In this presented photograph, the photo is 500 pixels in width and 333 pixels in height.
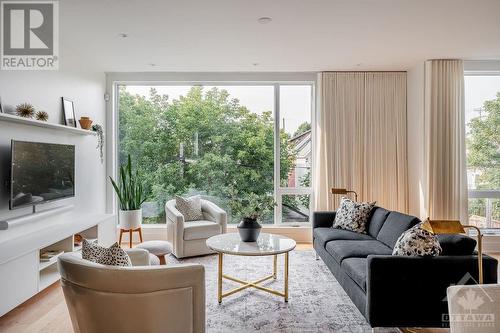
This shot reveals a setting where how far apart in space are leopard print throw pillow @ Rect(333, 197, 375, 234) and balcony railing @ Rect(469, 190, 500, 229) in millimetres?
1857

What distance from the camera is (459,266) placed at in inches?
85.2

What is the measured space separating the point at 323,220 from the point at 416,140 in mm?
1921

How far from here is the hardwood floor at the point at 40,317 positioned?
2.46 m

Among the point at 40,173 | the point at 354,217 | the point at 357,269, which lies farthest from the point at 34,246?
the point at 354,217

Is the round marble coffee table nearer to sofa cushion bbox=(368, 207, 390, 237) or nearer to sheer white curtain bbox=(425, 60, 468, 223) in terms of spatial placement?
sofa cushion bbox=(368, 207, 390, 237)

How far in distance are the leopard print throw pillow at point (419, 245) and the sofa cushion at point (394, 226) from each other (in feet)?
2.44

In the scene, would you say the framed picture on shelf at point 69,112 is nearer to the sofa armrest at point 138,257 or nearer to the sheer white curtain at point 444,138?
the sofa armrest at point 138,257

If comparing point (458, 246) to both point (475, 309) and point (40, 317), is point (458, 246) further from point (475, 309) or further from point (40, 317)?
point (40, 317)

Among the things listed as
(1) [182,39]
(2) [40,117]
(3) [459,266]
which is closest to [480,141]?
(3) [459,266]

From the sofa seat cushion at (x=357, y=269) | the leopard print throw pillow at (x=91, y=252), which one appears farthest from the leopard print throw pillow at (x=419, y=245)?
the leopard print throw pillow at (x=91, y=252)

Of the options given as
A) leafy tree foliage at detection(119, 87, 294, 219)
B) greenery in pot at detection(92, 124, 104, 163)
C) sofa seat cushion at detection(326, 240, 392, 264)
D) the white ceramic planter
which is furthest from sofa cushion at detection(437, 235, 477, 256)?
greenery in pot at detection(92, 124, 104, 163)

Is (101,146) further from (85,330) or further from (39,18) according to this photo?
(85,330)

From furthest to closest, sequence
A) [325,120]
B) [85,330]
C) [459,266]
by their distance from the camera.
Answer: [325,120], [459,266], [85,330]

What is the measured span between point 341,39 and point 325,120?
1.51 m
